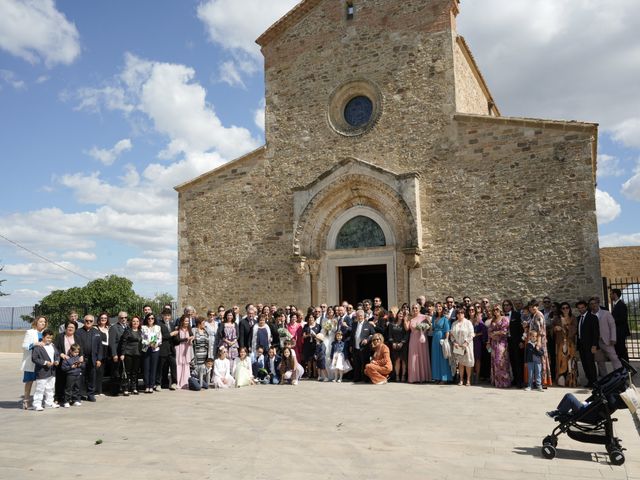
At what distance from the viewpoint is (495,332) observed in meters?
9.98

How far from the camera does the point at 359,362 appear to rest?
11133 mm

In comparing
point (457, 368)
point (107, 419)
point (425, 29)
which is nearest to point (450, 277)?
point (457, 368)

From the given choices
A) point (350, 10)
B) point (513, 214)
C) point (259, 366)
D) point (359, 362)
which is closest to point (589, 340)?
point (513, 214)

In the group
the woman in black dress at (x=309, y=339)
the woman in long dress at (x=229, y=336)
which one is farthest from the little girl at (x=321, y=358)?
the woman in long dress at (x=229, y=336)

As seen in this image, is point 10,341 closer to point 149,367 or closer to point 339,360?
point 149,367

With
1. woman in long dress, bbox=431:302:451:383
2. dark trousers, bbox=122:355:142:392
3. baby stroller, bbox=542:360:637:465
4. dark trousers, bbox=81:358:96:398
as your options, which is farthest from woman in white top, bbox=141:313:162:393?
baby stroller, bbox=542:360:637:465

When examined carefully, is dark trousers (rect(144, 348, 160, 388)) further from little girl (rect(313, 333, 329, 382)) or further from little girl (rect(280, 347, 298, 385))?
little girl (rect(313, 333, 329, 382))

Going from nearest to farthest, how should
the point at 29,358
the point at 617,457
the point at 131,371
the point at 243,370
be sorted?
the point at 617,457 → the point at 29,358 → the point at 131,371 → the point at 243,370

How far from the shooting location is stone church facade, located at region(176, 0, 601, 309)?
12117 millimetres

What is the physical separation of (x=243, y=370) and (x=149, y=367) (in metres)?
1.86

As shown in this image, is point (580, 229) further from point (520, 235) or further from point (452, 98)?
point (452, 98)

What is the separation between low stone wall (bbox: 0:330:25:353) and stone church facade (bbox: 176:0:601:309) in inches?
366

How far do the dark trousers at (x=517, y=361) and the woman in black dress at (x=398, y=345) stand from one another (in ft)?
6.63

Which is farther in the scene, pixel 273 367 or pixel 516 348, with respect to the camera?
pixel 273 367
